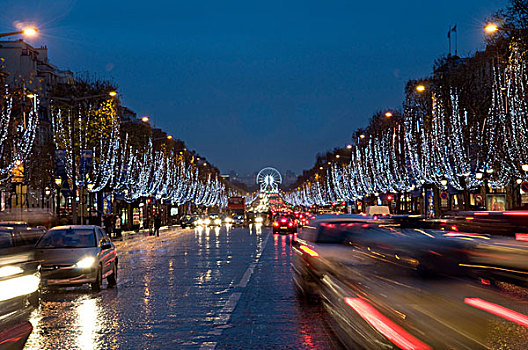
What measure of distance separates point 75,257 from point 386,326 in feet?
33.6

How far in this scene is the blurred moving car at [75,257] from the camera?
17062 millimetres

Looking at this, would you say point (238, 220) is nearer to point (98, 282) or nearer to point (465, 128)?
point (465, 128)

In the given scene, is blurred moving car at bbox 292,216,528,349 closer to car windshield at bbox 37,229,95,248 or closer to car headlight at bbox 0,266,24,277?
car headlight at bbox 0,266,24,277

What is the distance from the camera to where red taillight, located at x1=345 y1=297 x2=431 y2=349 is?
25.0ft

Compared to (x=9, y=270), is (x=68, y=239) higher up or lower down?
higher up

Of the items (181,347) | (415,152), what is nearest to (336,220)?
(181,347)

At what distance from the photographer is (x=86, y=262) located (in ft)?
56.6

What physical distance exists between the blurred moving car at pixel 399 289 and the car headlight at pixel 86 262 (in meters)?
4.86

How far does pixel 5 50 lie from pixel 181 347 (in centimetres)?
9116

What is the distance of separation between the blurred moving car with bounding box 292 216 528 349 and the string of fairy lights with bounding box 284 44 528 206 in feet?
80.0

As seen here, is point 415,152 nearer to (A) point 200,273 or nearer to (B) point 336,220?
(A) point 200,273

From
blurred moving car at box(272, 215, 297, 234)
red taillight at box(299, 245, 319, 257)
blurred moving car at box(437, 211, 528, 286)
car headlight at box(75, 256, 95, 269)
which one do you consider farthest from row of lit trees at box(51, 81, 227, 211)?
blurred moving car at box(437, 211, 528, 286)

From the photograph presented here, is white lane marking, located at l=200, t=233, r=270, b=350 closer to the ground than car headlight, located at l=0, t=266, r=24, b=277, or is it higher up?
closer to the ground

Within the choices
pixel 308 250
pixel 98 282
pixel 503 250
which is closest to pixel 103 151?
pixel 98 282
